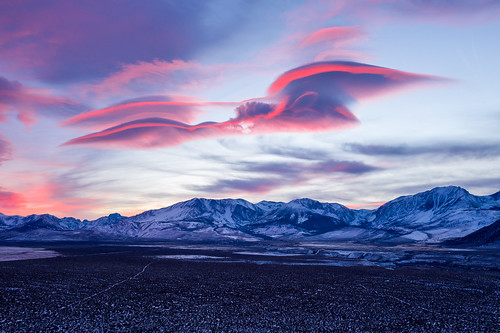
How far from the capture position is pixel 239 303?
31688 mm

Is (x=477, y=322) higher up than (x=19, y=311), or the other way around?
(x=19, y=311)

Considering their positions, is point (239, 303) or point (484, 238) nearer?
point (239, 303)

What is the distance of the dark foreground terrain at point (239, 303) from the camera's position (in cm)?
2511

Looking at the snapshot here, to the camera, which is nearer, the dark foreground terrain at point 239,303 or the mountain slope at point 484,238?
→ the dark foreground terrain at point 239,303

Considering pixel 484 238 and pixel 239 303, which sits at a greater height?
pixel 239 303

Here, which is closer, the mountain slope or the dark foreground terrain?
the dark foreground terrain

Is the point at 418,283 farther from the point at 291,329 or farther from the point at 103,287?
the point at 103,287

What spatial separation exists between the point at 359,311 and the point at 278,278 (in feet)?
63.0

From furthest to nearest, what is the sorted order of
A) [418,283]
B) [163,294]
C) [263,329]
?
[418,283]
[163,294]
[263,329]

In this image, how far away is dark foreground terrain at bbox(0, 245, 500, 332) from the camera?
25.1 meters

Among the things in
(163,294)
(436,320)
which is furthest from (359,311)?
(163,294)

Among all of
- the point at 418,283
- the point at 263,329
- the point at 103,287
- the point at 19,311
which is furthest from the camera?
the point at 418,283

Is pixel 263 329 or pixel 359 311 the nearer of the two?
pixel 263 329

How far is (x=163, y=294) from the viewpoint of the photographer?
34.9 m
